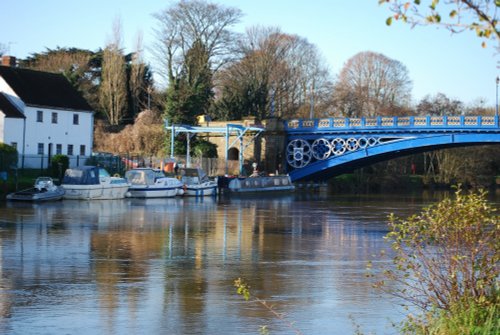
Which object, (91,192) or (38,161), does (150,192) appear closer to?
(91,192)

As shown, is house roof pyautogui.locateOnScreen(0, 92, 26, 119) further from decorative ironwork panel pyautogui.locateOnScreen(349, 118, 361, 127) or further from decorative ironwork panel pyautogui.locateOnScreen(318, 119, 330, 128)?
decorative ironwork panel pyautogui.locateOnScreen(349, 118, 361, 127)

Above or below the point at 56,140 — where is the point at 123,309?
below

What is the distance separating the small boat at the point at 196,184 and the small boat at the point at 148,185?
2.07 m

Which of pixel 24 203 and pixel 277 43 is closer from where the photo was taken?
pixel 24 203

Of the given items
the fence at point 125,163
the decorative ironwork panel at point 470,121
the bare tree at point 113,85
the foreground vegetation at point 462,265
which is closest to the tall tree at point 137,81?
the bare tree at point 113,85

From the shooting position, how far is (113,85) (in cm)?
8738

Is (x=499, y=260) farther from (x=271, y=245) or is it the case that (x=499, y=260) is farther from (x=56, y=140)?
(x=56, y=140)

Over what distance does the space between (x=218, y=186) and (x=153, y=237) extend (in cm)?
3581

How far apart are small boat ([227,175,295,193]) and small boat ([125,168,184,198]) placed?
10.7 metres

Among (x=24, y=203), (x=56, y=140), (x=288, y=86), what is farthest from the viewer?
(x=288, y=86)

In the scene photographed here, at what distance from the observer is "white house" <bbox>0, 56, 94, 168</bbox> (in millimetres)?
59750

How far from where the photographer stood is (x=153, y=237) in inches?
1133

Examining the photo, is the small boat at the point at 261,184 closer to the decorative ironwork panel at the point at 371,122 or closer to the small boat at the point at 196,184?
the small boat at the point at 196,184

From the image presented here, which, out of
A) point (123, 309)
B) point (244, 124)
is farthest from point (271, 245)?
point (244, 124)
